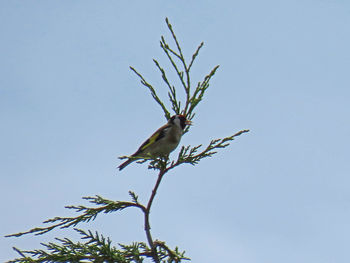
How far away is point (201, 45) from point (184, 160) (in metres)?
1.88

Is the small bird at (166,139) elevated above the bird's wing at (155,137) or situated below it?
below

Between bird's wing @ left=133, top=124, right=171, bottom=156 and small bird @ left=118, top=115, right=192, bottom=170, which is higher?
bird's wing @ left=133, top=124, right=171, bottom=156

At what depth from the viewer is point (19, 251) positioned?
532 centimetres

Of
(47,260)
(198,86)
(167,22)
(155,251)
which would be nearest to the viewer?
(155,251)

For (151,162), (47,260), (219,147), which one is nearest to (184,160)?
(219,147)

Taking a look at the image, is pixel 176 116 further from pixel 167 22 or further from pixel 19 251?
pixel 19 251

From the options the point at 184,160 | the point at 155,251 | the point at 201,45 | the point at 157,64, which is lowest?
the point at 155,251

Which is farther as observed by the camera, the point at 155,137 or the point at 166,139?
the point at 155,137

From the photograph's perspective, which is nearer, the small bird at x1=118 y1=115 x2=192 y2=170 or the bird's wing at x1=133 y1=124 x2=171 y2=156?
the small bird at x1=118 y1=115 x2=192 y2=170

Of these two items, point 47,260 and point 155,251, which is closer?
point 155,251

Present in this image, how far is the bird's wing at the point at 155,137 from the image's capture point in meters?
8.00

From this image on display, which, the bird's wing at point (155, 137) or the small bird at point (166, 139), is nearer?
the small bird at point (166, 139)

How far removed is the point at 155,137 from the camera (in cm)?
851

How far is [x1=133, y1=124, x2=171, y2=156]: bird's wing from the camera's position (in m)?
8.00
